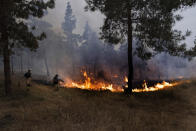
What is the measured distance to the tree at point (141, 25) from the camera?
12297 mm

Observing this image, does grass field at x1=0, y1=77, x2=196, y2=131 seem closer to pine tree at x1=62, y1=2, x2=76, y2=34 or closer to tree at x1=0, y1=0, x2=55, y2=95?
tree at x1=0, y1=0, x2=55, y2=95

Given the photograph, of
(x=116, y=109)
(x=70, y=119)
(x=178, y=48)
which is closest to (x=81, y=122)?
(x=70, y=119)

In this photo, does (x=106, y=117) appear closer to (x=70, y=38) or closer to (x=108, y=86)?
(x=108, y=86)

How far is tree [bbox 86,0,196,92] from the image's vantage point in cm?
1230

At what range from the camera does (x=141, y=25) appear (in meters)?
13.1

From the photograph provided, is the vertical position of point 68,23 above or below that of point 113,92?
above

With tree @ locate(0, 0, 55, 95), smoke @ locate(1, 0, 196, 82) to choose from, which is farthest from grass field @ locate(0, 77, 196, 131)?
smoke @ locate(1, 0, 196, 82)

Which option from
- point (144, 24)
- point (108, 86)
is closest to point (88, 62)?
point (108, 86)

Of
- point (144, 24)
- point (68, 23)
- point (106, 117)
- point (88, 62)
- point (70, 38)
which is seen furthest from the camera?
point (68, 23)

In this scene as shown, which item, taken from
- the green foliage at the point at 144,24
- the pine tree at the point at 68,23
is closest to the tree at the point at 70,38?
the pine tree at the point at 68,23

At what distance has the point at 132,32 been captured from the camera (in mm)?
13945

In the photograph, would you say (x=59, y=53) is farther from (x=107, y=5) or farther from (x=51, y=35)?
(x=107, y=5)

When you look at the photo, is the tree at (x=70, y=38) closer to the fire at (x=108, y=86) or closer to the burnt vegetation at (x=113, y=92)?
the fire at (x=108, y=86)

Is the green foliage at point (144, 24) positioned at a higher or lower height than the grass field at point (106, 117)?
higher
